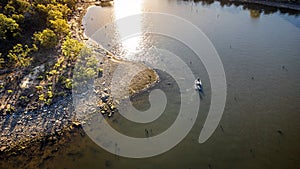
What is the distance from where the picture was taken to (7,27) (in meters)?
31.0

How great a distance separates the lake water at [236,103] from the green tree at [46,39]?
7.03m

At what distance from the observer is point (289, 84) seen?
28.0 meters

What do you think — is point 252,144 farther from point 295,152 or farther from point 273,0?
point 273,0

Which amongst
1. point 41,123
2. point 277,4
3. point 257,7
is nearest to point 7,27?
point 41,123

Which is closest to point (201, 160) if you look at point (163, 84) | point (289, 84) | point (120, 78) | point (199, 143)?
point (199, 143)

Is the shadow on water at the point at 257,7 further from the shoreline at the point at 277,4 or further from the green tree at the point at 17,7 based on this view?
the green tree at the point at 17,7

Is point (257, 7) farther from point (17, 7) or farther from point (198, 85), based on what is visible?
point (17, 7)

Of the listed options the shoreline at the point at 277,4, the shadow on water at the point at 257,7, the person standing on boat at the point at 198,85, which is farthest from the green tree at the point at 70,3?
the shoreline at the point at 277,4

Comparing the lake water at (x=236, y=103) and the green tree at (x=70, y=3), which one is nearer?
the lake water at (x=236, y=103)

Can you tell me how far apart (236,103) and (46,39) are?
23.2 meters

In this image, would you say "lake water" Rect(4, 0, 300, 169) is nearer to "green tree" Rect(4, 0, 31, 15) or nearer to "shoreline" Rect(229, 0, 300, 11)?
"shoreline" Rect(229, 0, 300, 11)

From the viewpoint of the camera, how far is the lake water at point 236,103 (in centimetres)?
2105

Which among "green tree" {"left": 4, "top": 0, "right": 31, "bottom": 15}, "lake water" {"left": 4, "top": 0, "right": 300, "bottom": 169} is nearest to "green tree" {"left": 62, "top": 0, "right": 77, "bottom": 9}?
"lake water" {"left": 4, "top": 0, "right": 300, "bottom": 169}

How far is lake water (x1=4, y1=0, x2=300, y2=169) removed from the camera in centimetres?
2105
